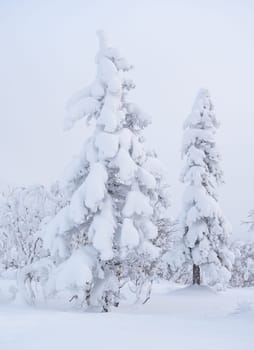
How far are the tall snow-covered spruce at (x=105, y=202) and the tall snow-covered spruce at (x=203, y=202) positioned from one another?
1347cm

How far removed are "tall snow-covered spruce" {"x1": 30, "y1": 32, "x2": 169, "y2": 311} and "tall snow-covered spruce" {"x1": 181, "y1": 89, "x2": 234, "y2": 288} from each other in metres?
13.5

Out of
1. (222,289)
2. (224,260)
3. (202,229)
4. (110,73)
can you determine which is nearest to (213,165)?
(202,229)

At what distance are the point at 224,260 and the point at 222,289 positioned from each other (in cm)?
303

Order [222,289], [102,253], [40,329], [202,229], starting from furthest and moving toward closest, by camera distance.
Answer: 1. [222,289]
2. [202,229]
3. [102,253]
4. [40,329]

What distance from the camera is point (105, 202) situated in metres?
17.6

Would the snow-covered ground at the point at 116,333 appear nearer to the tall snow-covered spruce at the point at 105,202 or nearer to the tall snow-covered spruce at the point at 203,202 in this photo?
the tall snow-covered spruce at the point at 105,202

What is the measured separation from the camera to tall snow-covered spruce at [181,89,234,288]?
32000mm

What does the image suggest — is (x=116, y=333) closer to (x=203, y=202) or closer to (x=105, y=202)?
(x=105, y=202)

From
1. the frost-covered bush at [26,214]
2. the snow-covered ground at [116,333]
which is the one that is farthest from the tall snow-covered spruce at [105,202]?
the frost-covered bush at [26,214]

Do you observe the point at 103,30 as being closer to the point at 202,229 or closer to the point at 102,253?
the point at 102,253

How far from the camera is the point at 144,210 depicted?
17078mm

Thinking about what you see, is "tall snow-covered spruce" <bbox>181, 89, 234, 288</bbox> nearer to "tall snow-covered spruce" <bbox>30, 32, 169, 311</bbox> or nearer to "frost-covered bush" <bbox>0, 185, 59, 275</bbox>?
"frost-covered bush" <bbox>0, 185, 59, 275</bbox>

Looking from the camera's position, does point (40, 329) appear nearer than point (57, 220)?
Yes

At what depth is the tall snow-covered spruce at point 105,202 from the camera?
653 inches
